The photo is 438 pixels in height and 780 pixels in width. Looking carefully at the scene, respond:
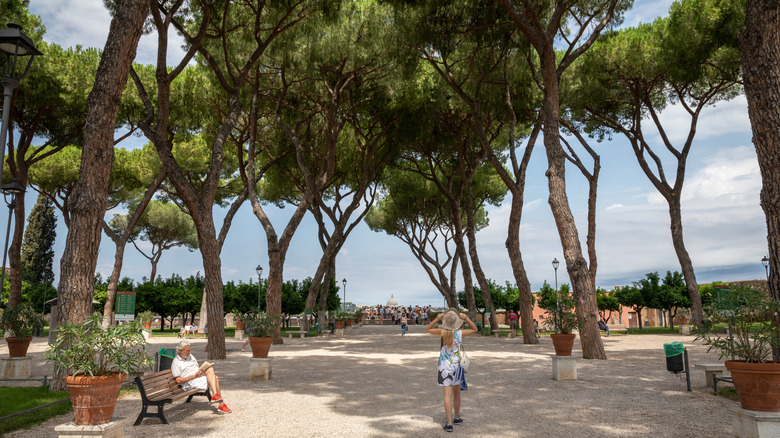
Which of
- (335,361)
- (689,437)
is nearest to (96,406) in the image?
(689,437)

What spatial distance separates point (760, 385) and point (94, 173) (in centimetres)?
806

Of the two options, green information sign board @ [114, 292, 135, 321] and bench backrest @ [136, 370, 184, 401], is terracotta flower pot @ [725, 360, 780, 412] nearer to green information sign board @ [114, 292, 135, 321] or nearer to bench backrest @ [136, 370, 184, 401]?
bench backrest @ [136, 370, 184, 401]

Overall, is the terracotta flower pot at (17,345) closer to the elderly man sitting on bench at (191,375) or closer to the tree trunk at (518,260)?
the elderly man sitting on bench at (191,375)

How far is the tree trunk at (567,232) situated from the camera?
10.2 metres

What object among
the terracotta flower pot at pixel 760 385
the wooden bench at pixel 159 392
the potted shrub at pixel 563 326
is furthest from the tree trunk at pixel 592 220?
the wooden bench at pixel 159 392

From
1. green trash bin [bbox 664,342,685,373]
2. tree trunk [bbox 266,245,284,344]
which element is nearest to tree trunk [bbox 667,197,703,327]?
green trash bin [bbox 664,342,685,373]

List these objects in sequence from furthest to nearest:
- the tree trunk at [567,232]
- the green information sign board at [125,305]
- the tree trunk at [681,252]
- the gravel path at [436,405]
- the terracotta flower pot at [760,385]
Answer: the tree trunk at [681,252]
the green information sign board at [125,305]
the tree trunk at [567,232]
the gravel path at [436,405]
the terracotta flower pot at [760,385]

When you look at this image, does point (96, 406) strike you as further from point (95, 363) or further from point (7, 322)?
point (7, 322)

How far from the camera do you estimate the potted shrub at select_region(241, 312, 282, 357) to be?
8.62m

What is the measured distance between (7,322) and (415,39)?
11.7 meters

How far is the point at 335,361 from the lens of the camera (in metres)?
11.2

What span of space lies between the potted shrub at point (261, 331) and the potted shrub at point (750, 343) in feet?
22.1

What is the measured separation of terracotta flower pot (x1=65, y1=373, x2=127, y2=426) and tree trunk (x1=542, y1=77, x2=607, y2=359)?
8.53m

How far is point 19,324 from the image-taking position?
879 centimetres
